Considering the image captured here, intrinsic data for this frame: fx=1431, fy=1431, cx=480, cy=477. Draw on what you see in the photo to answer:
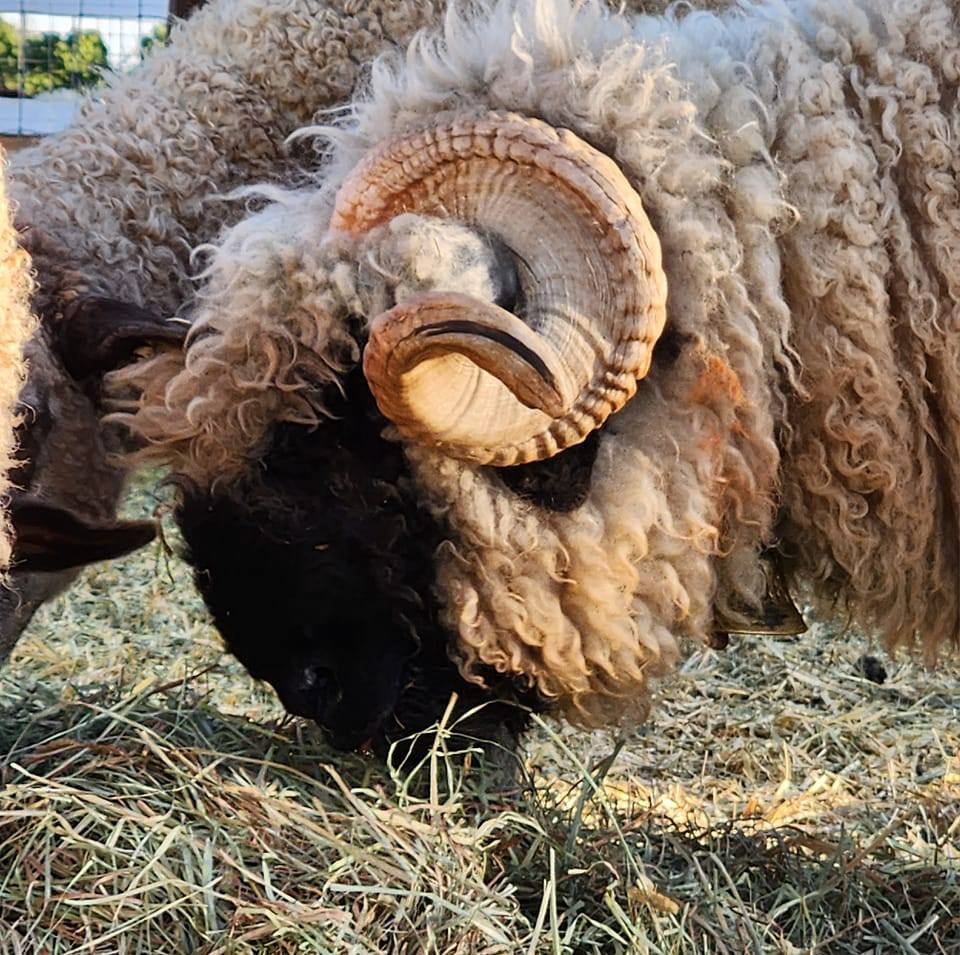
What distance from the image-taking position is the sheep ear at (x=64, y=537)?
2.68 metres

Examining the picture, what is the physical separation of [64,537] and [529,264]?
103cm

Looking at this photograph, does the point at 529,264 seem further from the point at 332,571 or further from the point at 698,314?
the point at 332,571

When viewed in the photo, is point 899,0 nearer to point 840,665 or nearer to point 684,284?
point 684,284

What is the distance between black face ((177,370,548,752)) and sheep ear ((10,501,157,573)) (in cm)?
13

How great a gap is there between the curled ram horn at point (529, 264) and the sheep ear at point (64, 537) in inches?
24.4

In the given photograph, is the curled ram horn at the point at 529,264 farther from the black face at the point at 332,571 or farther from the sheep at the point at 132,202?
the sheep at the point at 132,202

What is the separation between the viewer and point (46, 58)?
26.2 ft

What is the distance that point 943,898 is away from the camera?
9.20ft

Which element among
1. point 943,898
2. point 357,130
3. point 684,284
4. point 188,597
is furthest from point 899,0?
point 188,597

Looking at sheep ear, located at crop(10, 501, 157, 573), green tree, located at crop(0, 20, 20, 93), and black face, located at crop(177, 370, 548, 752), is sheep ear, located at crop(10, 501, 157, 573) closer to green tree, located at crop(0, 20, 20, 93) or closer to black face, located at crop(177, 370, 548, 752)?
black face, located at crop(177, 370, 548, 752)

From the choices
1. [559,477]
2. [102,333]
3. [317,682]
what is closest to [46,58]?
[102,333]

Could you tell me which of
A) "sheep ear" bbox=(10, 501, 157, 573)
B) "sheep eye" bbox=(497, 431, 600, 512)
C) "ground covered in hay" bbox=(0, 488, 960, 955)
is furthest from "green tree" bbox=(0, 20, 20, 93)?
"sheep eye" bbox=(497, 431, 600, 512)

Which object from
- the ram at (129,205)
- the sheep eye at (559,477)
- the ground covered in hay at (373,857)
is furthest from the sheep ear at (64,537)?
the sheep eye at (559,477)

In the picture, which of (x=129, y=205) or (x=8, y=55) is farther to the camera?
(x=8, y=55)
